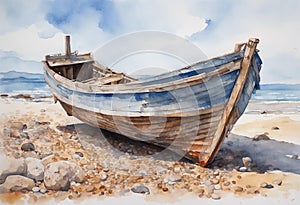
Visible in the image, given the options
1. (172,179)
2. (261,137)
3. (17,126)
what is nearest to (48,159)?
(17,126)

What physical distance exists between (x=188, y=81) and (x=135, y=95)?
23 cm

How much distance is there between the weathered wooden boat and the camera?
5.63 feet

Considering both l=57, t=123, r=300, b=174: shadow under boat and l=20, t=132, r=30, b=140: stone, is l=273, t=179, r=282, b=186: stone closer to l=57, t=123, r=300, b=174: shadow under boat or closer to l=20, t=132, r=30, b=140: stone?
l=57, t=123, r=300, b=174: shadow under boat

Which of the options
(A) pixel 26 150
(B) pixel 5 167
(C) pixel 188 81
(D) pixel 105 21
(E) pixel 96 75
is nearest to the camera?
(C) pixel 188 81

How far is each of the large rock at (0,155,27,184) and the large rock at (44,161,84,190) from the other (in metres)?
0.12

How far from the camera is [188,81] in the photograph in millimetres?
1698

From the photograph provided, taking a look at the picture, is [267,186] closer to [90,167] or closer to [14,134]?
[90,167]

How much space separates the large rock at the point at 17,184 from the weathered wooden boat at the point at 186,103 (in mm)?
426

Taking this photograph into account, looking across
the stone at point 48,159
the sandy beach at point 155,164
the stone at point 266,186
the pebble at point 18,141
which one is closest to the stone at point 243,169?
the sandy beach at point 155,164

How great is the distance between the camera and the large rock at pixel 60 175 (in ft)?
5.77

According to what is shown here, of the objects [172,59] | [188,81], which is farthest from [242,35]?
[188,81]

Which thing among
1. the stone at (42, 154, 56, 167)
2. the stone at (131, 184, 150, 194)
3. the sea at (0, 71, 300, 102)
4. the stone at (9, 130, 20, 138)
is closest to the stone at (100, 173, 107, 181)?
the stone at (131, 184, 150, 194)

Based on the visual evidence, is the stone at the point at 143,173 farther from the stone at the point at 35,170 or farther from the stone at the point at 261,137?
the stone at the point at 261,137

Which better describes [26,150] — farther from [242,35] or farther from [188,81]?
[242,35]
